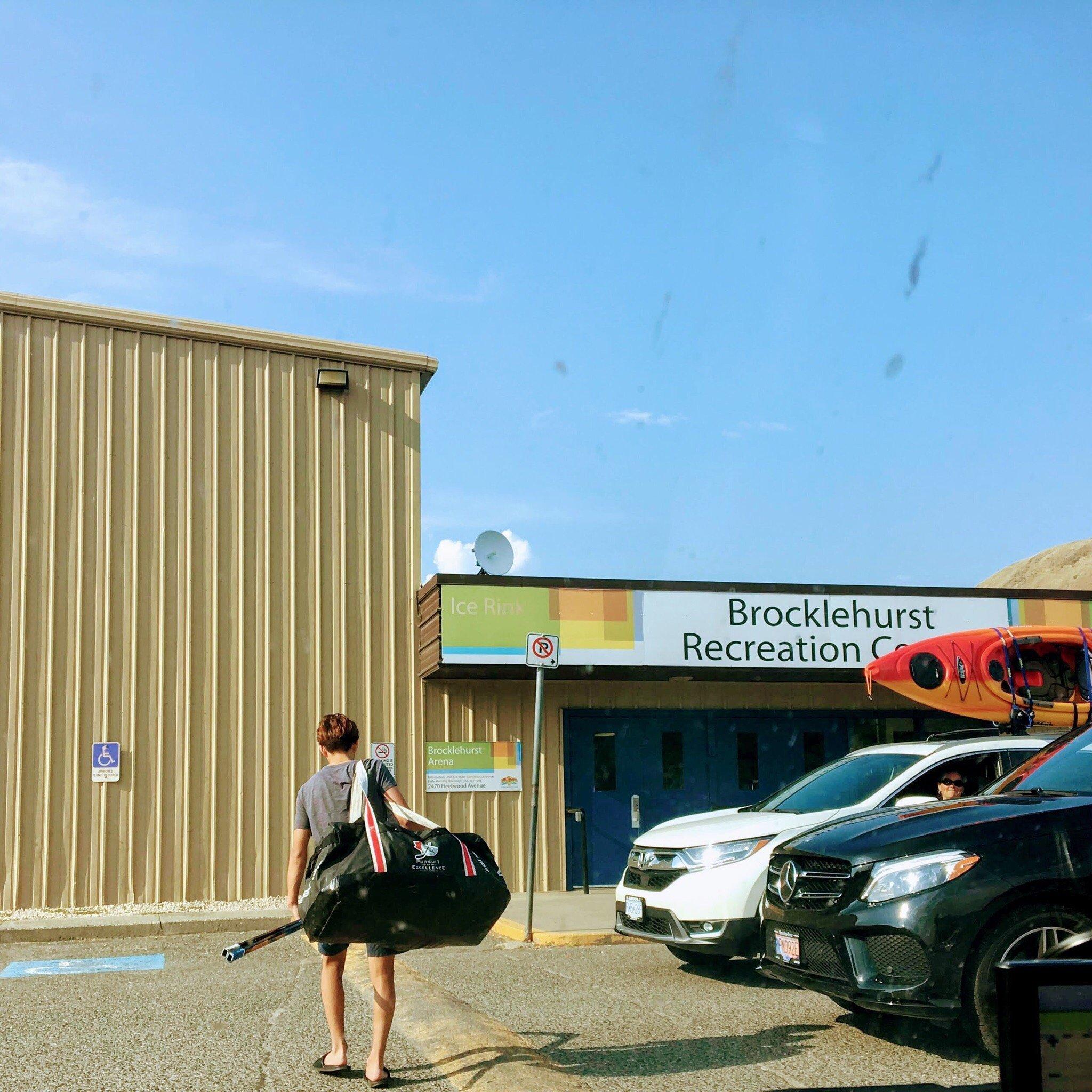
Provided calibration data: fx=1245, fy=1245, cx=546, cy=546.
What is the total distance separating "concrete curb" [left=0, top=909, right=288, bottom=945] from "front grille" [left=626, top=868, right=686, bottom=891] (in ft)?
17.3

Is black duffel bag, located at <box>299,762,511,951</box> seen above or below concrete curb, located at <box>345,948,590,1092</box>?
above

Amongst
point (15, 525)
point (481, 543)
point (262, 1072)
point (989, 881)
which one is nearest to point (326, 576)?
point (481, 543)

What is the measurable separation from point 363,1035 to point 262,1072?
2.79ft

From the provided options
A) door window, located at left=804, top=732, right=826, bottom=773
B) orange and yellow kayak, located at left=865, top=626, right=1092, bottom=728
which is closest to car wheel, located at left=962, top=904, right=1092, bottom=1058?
orange and yellow kayak, located at left=865, top=626, right=1092, bottom=728

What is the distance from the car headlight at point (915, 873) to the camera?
5715 millimetres

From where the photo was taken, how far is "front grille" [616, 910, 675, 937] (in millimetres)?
8578

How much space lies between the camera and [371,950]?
5.60m

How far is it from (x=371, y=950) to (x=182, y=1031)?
201cm

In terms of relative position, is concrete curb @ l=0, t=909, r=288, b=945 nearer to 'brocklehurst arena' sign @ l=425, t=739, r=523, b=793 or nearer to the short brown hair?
'brocklehurst arena' sign @ l=425, t=739, r=523, b=793

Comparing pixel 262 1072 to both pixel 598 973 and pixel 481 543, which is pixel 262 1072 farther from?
pixel 481 543

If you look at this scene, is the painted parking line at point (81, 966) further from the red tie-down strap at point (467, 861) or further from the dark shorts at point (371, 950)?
the red tie-down strap at point (467, 861)

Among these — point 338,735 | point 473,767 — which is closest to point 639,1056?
point 338,735

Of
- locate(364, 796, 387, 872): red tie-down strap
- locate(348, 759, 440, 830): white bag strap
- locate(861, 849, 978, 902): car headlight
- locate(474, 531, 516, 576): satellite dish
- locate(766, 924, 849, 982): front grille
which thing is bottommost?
locate(766, 924, 849, 982): front grille

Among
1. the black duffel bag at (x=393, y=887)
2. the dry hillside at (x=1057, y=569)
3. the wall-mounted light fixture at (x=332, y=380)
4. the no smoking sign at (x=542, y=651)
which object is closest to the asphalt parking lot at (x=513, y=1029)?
the black duffel bag at (x=393, y=887)
